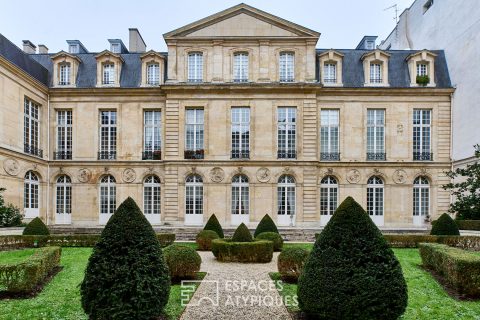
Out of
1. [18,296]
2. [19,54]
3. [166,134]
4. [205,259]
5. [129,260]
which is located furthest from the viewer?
[166,134]

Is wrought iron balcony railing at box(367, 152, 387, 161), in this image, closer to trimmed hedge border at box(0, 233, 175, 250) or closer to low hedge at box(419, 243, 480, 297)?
trimmed hedge border at box(0, 233, 175, 250)

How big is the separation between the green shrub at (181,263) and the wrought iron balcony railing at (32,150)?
15.7 meters

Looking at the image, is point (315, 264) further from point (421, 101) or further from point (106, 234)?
point (421, 101)

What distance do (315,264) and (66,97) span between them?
2191cm

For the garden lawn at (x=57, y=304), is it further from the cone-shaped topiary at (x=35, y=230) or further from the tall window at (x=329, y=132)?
the tall window at (x=329, y=132)

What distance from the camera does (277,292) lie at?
8.52 meters

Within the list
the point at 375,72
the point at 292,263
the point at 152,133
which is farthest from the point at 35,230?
the point at 375,72

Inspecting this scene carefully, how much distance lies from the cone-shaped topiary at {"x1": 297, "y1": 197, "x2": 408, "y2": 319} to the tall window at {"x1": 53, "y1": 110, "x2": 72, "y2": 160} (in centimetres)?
2136

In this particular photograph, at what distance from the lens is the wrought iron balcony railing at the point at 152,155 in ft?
79.5

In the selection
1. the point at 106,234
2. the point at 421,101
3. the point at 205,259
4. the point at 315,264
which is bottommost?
the point at 205,259

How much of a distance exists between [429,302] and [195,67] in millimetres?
18699

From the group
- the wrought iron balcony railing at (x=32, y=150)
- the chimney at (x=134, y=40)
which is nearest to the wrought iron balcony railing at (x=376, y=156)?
the chimney at (x=134, y=40)

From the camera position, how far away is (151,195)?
950 inches

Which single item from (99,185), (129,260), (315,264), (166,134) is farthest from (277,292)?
(99,185)
